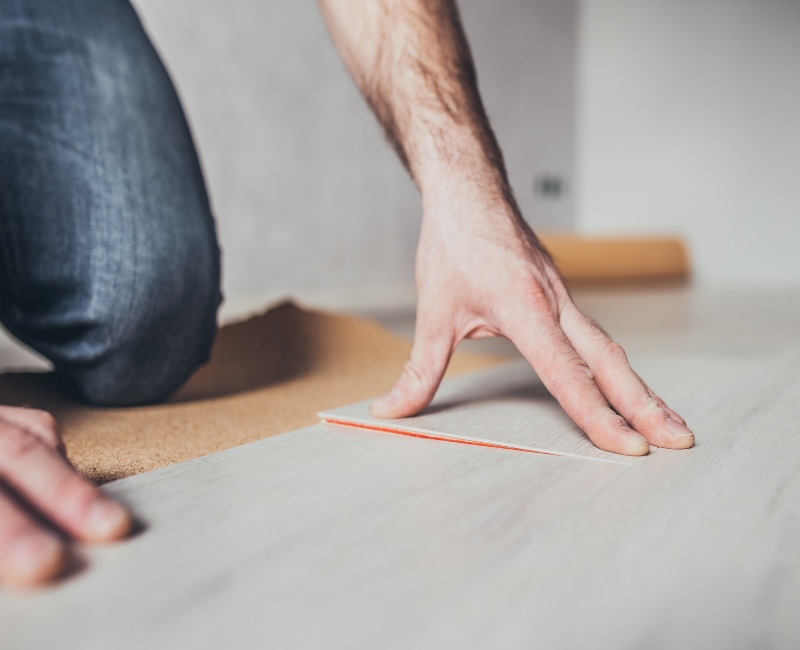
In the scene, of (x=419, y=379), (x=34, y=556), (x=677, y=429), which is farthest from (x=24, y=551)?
(x=677, y=429)

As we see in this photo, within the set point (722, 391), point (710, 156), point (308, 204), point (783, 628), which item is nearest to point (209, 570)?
point (783, 628)

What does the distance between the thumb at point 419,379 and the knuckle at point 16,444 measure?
1.23 ft

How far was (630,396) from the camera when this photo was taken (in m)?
0.67

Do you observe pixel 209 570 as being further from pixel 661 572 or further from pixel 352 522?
pixel 661 572

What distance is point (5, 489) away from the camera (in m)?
0.44

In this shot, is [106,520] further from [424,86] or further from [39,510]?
[424,86]

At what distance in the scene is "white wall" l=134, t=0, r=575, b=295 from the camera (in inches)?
115

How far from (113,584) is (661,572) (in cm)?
32

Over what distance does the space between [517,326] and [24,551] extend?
465 mm

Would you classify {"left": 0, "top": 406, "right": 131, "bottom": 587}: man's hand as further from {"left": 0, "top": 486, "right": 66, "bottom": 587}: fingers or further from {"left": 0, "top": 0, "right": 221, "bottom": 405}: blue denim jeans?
{"left": 0, "top": 0, "right": 221, "bottom": 405}: blue denim jeans

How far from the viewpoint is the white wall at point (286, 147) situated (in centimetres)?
292

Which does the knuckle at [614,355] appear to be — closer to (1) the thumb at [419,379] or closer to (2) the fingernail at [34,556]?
(1) the thumb at [419,379]

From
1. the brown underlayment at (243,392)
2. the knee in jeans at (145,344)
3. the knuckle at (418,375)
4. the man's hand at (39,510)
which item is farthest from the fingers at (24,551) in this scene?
the knee in jeans at (145,344)

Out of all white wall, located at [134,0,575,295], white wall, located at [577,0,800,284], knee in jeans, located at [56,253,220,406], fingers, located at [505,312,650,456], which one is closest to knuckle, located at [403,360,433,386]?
fingers, located at [505,312,650,456]
